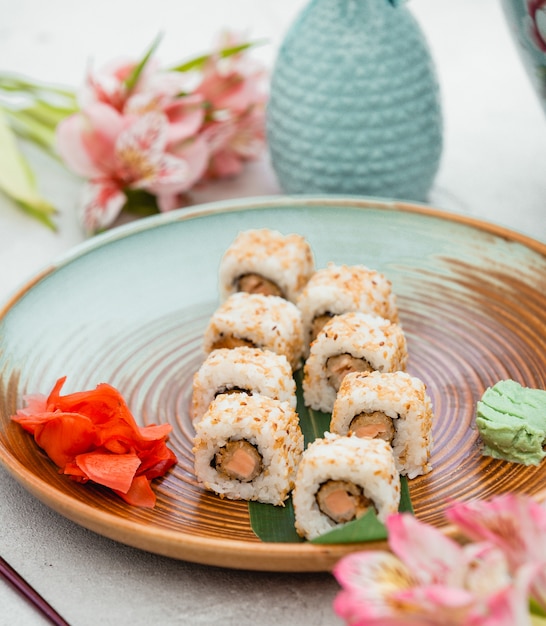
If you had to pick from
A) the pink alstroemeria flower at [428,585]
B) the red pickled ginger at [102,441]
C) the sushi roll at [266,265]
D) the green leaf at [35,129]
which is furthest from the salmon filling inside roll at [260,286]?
the green leaf at [35,129]

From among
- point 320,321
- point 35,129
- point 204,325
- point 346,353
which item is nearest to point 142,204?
point 35,129

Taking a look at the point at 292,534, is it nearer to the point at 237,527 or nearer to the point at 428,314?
the point at 237,527

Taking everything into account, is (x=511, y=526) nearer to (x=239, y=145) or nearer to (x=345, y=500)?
(x=345, y=500)

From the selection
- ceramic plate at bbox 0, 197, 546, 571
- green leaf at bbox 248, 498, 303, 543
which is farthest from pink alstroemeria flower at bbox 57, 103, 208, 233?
green leaf at bbox 248, 498, 303, 543

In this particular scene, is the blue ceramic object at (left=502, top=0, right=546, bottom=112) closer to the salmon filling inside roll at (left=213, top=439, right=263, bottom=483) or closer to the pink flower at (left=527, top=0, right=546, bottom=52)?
the pink flower at (left=527, top=0, right=546, bottom=52)

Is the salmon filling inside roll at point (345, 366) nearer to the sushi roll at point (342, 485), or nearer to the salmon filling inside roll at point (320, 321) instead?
the salmon filling inside roll at point (320, 321)

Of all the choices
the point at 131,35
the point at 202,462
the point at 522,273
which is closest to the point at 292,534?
the point at 202,462
